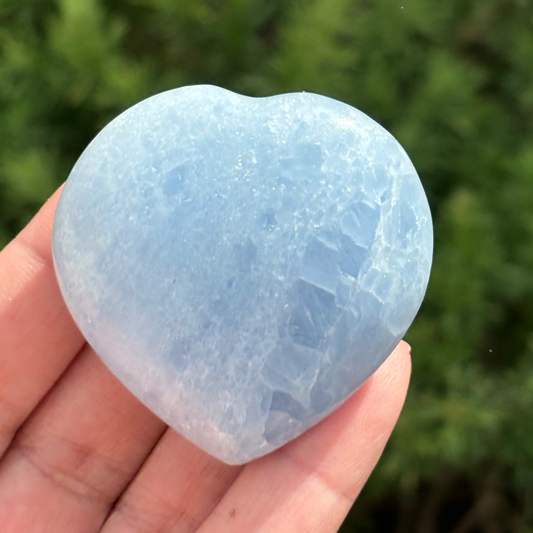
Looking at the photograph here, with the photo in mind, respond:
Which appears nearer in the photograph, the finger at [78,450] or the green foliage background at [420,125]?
the finger at [78,450]

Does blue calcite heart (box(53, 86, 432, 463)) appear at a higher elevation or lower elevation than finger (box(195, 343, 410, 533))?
higher

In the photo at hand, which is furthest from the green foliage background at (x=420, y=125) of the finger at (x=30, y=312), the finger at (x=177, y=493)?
the finger at (x=177, y=493)

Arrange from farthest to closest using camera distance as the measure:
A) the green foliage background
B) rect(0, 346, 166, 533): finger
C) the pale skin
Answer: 1. the green foliage background
2. rect(0, 346, 166, 533): finger
3. the pale skin

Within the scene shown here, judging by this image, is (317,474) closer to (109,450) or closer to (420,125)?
(109,450)

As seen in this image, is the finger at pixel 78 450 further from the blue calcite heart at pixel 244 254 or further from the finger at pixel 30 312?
the blue calcite heart at pixel 244 254

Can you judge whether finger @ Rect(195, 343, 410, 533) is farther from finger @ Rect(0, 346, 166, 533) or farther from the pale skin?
finger @ Rect(0, 346, 166, 533)

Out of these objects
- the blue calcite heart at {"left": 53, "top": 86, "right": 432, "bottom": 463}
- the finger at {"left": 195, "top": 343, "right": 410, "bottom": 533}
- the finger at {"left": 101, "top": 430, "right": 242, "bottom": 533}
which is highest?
the blue calcite heart at {"left": 53, "top": 86, "right": 432, "bottom": 463}

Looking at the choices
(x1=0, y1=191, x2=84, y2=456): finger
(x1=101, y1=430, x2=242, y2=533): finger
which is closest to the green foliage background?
(x1=0, y1=191, x2=84, y2=456): finger

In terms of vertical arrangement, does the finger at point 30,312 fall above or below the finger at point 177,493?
above
